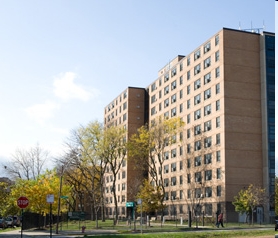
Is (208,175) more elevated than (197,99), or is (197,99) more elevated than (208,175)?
(197,99)

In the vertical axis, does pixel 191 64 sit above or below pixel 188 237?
above

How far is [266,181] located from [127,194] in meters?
42.8

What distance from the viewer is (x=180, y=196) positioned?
81.1 meters

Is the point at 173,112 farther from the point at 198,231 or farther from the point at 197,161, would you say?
the point at 198,231

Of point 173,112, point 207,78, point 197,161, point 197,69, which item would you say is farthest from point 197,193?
point 197,69

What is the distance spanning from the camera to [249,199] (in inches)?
2324

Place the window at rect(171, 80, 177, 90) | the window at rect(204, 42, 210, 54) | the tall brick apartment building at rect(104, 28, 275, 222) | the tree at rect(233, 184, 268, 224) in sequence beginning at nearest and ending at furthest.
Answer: the tree at rect(233, 184, 268, 224), the tall brick apartment building at rect(104, 28, 275, 222), the window at rect(204, 42, 210, 54), the window at rect(171, 80, 177, 90)

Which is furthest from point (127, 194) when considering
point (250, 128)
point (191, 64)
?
point (250, 128)

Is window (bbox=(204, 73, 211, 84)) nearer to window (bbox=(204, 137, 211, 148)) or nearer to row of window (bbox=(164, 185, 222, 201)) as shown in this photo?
window (bbox=(204, 137, 211, 148))

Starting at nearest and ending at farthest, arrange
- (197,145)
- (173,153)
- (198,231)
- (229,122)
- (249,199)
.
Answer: (198,231) < (249,199) < (229,122) < (197,145) < (173,153)

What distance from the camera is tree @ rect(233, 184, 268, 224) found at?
5919cm

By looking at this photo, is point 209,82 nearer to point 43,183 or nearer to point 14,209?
point 43,183

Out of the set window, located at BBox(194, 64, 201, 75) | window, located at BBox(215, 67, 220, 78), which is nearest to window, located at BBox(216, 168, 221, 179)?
window, located at BBox(215, 67, 220, 78)

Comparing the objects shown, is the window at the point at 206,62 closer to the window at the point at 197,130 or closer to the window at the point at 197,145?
the window at the point at 197,130
